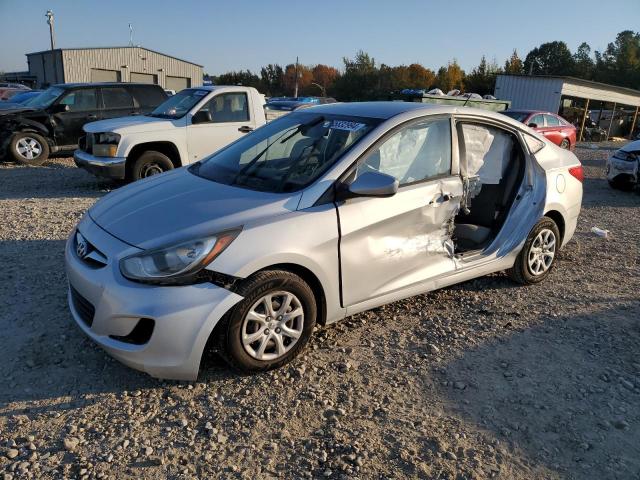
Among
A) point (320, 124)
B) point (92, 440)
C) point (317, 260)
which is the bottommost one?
point (92, 440)

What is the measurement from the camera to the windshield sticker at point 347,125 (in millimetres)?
3776

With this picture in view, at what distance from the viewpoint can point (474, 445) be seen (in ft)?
9.10

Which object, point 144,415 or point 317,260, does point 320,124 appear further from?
point 144,415

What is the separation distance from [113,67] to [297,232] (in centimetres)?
4637

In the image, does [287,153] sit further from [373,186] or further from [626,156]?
[626,156]

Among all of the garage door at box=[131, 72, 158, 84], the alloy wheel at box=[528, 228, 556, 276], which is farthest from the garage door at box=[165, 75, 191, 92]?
the alloy wheel at box=[528, 228, 556, 276]

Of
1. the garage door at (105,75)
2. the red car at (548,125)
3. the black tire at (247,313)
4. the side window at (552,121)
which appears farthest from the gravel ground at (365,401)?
the garage door at (105,75)

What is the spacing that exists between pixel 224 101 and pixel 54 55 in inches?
1604

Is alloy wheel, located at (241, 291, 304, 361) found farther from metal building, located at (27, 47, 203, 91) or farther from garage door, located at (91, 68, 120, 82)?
garage door, located at (91, 68, 120, 82)

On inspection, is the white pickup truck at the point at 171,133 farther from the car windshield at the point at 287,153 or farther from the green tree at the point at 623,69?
the green tree at the point at 623,69

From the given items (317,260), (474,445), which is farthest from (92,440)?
(474,445)

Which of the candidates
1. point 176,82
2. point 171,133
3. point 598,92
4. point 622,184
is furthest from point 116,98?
point 176,82

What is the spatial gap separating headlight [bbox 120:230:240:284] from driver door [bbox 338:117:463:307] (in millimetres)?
900

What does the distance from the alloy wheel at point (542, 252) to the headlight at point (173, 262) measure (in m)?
3.21
